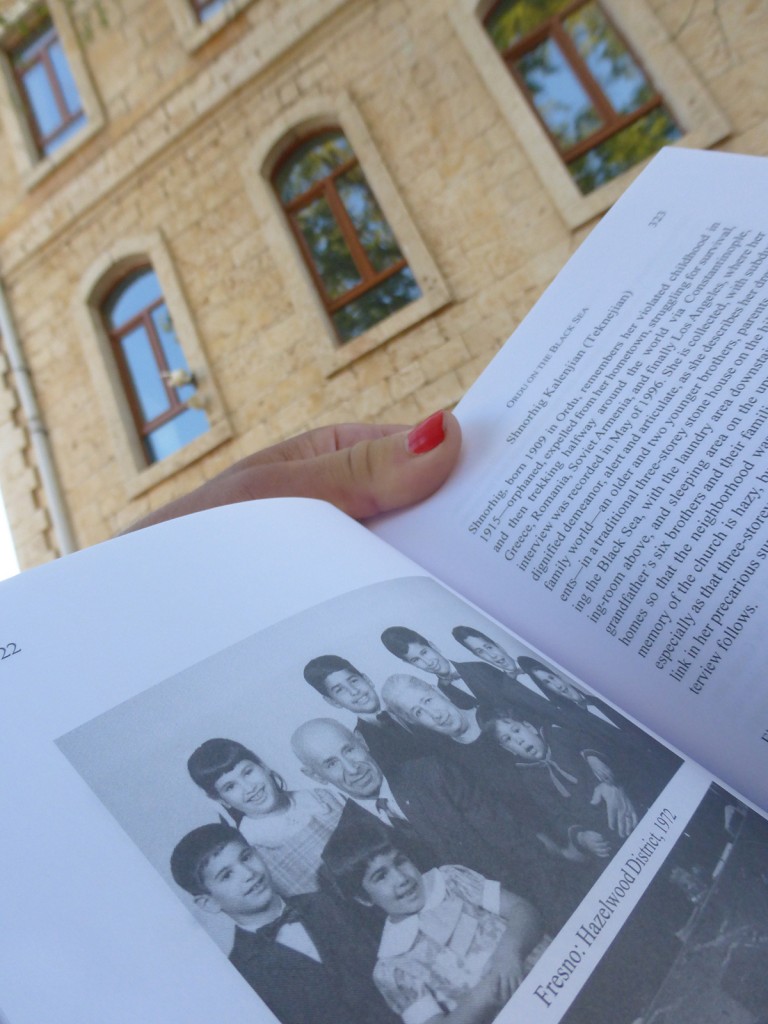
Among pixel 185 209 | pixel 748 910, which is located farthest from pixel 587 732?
pixel 185 209

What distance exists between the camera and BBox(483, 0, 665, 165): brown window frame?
392cm

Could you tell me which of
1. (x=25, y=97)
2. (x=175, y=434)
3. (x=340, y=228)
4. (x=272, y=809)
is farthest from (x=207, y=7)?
(x=272, y=809)

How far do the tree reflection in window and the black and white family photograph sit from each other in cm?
413

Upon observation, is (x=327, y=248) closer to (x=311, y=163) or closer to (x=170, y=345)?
(x=311, y=163)

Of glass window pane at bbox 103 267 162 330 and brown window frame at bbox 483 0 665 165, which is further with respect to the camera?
glass window pane at bbox 103 267 162 330

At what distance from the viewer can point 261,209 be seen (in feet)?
15.0

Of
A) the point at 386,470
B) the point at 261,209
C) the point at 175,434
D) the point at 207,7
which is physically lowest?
the point at 386,470

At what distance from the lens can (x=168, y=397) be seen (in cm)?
498

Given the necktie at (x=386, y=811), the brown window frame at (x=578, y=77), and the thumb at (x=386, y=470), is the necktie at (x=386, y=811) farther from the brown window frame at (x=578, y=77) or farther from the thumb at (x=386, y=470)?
the brown window frame at (x=578, y=77)

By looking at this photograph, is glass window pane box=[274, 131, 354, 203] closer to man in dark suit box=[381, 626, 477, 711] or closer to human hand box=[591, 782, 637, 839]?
man in dark suit box=[381, 626, 477, 711]

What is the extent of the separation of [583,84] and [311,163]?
6.09 ft

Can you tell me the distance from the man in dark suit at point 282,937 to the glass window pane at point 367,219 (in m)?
4.34

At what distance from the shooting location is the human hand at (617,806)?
1.61ft

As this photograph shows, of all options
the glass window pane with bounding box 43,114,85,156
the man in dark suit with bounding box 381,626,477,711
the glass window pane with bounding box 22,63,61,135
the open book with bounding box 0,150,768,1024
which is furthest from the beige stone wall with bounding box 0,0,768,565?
the man in dark suit with bounding box 381,626,477,711
